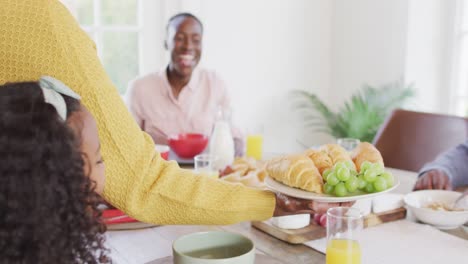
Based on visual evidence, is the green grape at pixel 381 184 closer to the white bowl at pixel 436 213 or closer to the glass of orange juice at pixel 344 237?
the glass of orange juice at pixel 344 237

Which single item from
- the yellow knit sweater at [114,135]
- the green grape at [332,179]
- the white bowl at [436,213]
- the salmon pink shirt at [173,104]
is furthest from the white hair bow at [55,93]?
the salmon pink shirt at [173,104]

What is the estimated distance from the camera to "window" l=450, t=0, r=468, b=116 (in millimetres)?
3064


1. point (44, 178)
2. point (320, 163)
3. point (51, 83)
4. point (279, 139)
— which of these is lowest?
point (279, 139)

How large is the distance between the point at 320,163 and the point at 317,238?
0.18 meters

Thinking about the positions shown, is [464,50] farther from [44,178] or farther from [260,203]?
[44,178]

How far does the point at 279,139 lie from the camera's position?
3.71 meters

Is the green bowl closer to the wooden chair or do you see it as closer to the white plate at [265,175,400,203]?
the white plate at [265,175,400,203]

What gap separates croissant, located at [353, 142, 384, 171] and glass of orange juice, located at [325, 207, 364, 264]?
0.23m

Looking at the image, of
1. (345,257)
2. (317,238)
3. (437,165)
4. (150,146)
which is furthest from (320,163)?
(437,165)

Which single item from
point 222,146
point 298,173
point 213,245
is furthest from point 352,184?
point 222,146

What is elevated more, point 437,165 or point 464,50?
point 464,50

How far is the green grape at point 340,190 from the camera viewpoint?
1.19m

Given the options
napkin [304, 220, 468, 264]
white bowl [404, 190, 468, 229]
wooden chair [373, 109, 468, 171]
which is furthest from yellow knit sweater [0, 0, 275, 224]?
wooden chair [373, 109, 468, 171]

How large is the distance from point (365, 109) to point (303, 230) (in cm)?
211
